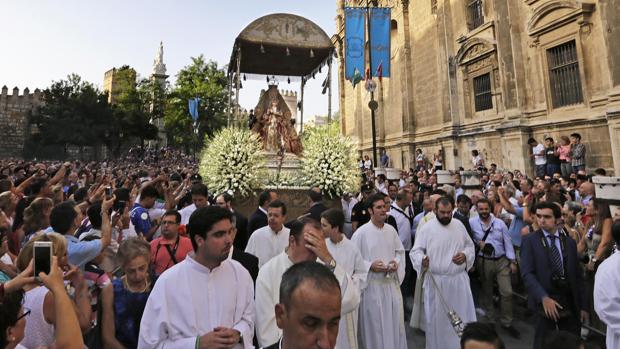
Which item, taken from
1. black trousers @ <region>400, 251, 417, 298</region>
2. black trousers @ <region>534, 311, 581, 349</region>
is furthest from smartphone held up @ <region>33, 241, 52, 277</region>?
black trousers @ <region>400, 251, 417, 298</region>

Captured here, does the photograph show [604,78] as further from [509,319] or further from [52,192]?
[52,192]

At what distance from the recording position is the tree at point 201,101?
114 ft

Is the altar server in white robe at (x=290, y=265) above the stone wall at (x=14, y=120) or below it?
below

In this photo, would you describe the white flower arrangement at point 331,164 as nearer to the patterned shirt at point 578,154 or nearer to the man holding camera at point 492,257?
the man holding camera at point 492,257

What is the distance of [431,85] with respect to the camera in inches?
850

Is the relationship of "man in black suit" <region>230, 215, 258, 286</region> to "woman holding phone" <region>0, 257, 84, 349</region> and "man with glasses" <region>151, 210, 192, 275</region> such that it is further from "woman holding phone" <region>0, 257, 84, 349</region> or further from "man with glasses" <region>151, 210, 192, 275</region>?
"woman holding phone" <region>0, 257, 84, 349</region>

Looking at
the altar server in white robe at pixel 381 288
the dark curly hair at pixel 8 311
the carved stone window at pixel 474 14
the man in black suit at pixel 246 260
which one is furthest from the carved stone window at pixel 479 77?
the dark curly hair at pixel 8 311

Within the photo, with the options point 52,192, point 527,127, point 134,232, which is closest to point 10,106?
point 52,192

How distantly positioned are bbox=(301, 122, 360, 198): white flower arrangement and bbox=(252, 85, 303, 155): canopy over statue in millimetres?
3115

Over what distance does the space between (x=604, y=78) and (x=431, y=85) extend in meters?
10.1

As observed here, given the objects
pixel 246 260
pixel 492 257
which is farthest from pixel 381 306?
pixel 492 257

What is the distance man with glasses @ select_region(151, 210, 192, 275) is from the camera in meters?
3.84

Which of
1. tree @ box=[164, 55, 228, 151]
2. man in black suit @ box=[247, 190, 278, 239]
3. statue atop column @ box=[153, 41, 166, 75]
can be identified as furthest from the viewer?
statue atop column @ box=[153, 41, 166, 75]

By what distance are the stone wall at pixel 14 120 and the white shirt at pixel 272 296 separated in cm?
4857
